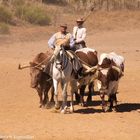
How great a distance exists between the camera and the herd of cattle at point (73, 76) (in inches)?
655

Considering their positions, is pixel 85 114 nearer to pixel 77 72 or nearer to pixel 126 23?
pixel 77 72

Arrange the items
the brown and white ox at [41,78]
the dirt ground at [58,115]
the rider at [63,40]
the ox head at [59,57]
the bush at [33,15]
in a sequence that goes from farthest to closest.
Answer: the bush at [33,15] < the brown and white ox at [41,78] < the rider at [63,40] < the ox head at [59,57] < the dirt ground at [58,115]

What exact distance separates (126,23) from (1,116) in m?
28.6

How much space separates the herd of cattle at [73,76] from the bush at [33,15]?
21.6m

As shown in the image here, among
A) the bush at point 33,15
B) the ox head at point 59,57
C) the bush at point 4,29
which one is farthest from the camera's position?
the bush at point 33,15

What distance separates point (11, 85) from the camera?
21969 millimetres

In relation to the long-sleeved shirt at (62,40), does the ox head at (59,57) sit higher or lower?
lower

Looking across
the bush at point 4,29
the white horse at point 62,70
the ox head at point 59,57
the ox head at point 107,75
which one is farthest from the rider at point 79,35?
the bush at point 4,29

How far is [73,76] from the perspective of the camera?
17.2 meters

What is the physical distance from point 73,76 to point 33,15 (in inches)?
914

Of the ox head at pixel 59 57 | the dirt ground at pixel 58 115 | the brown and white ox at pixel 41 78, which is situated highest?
the ox head at pixel 59 57

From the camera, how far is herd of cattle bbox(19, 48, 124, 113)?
16.6m

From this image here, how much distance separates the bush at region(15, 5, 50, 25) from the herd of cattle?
21592 mm

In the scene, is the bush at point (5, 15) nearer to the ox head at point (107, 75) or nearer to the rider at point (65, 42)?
the rider at point (65, 42)
